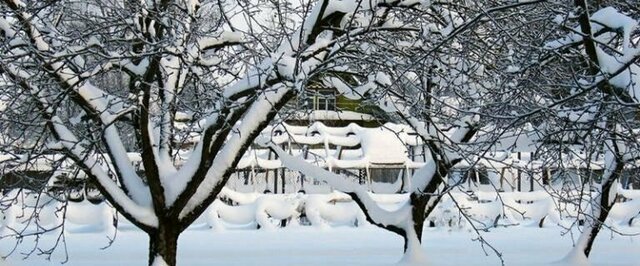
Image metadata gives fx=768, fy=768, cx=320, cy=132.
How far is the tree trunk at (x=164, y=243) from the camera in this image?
8391mm

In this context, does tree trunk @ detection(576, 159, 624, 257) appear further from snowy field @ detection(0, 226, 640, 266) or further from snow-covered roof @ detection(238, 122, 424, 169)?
snow-covered roof @ detection(238, 122, 424, 169)

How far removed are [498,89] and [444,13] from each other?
1.73m

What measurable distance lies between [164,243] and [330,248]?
517cm

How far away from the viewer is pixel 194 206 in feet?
27.9

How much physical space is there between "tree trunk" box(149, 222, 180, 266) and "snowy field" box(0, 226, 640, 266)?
112 inches

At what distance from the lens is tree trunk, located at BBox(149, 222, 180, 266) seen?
27.5 feet

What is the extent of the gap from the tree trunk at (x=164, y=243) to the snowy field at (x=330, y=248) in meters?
2.84

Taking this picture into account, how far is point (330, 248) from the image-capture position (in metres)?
13.2

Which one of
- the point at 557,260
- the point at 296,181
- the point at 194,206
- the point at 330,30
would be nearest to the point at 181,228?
the point at 194,206

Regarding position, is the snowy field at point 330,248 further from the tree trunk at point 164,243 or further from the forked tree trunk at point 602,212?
the tree trunk at point 164,243

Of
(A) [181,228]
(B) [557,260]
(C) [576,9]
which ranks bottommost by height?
(B) [557,260]

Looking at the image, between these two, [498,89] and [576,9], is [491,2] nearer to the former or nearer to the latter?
[498,89]

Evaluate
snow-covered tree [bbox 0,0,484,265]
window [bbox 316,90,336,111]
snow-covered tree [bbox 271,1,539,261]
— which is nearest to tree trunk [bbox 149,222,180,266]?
snow-covered tree [bbox 0,0,484,265]

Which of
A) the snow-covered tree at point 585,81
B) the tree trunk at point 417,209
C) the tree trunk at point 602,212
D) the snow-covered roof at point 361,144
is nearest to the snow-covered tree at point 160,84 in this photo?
the snow-covered tree at point 585,81
